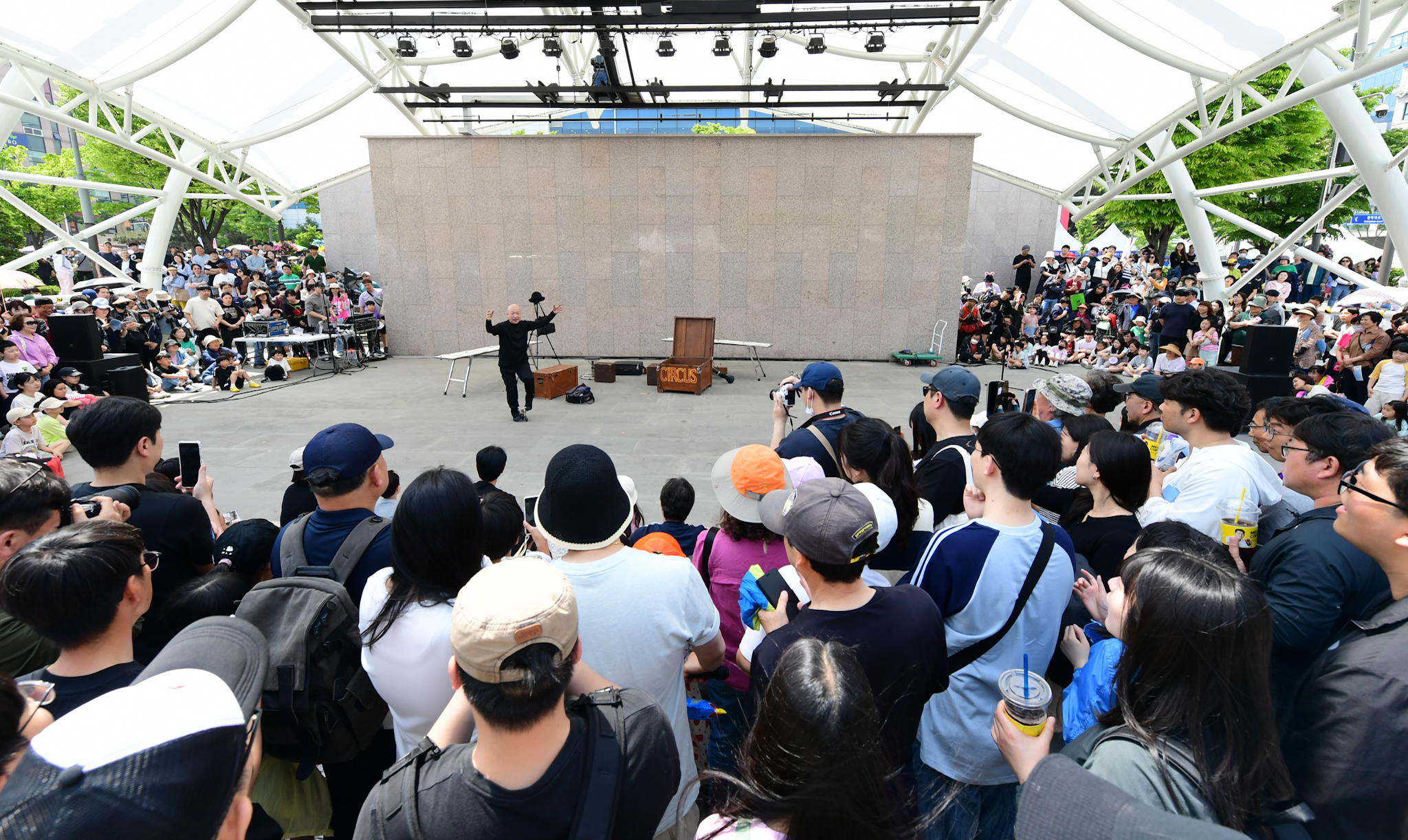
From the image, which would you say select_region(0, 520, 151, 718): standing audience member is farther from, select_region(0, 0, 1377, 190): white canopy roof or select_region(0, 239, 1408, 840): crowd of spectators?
select_region(0, 0, 1377, 190): white canopy roof

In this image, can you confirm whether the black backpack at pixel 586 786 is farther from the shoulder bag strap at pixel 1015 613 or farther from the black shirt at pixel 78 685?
the shoulder bag strap at pixel 1015 613

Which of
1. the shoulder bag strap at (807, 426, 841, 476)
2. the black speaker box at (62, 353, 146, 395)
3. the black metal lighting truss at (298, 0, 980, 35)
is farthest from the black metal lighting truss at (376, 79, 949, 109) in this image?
the shoulder bag strap at (807, 426, 841, 476)

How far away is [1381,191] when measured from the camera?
9.90 meters

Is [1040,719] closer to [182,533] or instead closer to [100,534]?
[100,534]

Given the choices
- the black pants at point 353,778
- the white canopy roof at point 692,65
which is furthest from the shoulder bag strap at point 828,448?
the white canopy roof at point 692,65

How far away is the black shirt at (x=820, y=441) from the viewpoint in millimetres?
3512

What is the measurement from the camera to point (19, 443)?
5770 millimetres

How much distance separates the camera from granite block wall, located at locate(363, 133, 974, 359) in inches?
516

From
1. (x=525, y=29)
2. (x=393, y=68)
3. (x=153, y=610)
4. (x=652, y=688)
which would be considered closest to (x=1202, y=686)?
(x=652, y=688)

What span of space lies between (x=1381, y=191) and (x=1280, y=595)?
12416 millimetres

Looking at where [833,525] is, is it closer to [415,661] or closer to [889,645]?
[889,645]

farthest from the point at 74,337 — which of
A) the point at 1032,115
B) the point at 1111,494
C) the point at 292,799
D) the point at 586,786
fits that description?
the point at 1032,115

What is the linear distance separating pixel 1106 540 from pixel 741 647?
5.10 feet

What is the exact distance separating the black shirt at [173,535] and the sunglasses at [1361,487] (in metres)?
3.70
